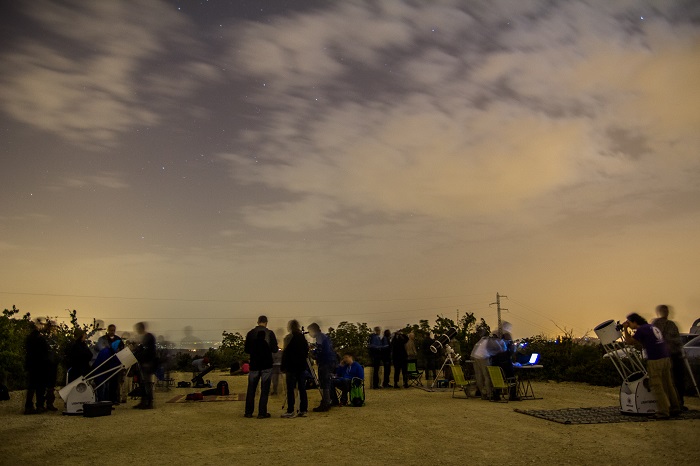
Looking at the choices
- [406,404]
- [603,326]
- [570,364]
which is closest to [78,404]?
[406,404]

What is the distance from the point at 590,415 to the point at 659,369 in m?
1.43

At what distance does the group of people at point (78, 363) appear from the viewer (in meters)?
13.6

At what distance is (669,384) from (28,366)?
38.9 feet

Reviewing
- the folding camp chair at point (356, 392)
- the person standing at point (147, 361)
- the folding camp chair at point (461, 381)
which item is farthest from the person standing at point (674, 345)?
the person standing at point (147, 361)

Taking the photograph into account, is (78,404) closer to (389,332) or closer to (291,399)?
(291,399)

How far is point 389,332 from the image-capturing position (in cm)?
2048

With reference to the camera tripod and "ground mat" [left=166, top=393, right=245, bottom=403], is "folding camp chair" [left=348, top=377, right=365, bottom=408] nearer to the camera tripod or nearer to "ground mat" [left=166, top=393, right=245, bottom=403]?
"ground mat" [left=166, top=393, right=245, bottom=403]

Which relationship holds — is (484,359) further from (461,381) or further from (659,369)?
(659,369)

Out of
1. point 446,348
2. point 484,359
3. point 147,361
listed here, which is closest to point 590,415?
point 484,359

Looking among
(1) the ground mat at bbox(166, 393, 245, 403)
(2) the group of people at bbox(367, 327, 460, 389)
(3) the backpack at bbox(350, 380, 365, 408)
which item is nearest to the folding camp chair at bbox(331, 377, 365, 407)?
(3) the backpack at bbox(350, 380, 365, 408)

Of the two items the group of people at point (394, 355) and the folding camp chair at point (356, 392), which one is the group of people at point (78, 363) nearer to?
the folding camp chair at point (356, 392)

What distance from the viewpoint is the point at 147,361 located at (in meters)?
14.1

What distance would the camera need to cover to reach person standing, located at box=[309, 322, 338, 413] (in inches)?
543

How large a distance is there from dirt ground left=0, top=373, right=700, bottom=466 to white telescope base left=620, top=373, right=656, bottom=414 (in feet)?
2.28
